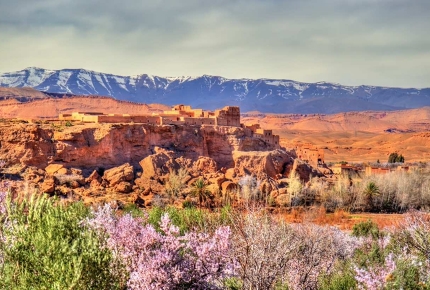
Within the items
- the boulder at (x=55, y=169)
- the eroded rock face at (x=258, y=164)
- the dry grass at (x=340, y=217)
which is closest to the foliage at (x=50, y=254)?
the dry grass at (x=340, y=217)

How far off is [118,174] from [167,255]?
106 ft

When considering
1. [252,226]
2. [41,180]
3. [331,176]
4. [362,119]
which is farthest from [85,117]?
[362,119]

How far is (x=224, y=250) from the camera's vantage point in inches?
464

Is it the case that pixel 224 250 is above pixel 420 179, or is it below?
above

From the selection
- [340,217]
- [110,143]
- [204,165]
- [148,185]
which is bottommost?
[340,217]

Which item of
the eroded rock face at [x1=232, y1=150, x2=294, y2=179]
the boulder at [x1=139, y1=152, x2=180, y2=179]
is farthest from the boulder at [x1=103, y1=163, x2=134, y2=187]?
the eroded rock face at [x1=232, y1=150, x2=294, y2=179]

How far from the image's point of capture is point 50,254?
28.8 ft

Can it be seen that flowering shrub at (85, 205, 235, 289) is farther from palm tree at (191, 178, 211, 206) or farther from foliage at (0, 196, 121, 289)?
palm tree at (191, 178, 211, 206)

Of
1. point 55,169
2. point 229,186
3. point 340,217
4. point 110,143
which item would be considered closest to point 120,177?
point 110,143

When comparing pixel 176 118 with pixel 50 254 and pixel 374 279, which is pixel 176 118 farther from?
pixel 50 254

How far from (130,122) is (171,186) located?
378 inches

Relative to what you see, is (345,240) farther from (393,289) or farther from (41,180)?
(41,180)

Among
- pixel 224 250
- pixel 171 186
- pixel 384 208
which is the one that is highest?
pixel 224 250

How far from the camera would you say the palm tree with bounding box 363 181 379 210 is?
47.3 metres
